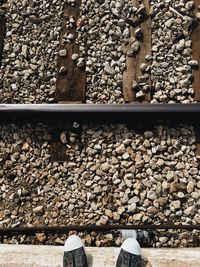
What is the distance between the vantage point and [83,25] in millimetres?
4102

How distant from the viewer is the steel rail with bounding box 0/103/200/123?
348cm

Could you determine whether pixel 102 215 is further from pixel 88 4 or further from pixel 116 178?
pixel 88 4

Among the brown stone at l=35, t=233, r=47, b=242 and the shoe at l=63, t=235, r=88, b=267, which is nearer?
the shoe at l=63, t=235, r=88, b=267

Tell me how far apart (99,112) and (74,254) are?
1323 millimetres

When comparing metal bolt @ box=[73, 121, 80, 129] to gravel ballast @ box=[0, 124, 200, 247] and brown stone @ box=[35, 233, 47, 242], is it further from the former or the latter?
brown stone @ box=[35, 233, 47, 242]

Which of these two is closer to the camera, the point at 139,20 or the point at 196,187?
the point at 196,187

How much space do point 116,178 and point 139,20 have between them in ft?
5.78

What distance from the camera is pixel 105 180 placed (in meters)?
3.34

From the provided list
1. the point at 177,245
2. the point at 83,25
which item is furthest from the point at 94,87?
the point at 177,245

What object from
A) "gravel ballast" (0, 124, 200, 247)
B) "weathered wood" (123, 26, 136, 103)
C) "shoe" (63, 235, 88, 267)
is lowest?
"shoe" (63, 235, 88, 267)

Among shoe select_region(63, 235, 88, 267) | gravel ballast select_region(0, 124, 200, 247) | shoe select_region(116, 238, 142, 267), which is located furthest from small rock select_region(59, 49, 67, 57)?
shoe select_region(116, 238, 142, 267)

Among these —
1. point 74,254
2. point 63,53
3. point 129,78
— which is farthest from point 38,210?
point 63,53

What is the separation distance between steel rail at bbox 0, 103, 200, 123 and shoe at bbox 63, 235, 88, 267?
1.18 meters

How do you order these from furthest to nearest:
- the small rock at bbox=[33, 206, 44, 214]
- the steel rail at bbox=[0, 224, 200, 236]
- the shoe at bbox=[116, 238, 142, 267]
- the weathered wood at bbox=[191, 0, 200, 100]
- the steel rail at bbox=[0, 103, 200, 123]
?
the weathered wood at bbox=[191, 0, 200, 100] → the steel rail at bbox=[0, 103, 200, 123] → the small rock at bbox=[33, 206, 44, 214] → the steel rail at bbox=[0, 224, 200, 236] → the shoe at bbox=[116, 238, 142, 267]
